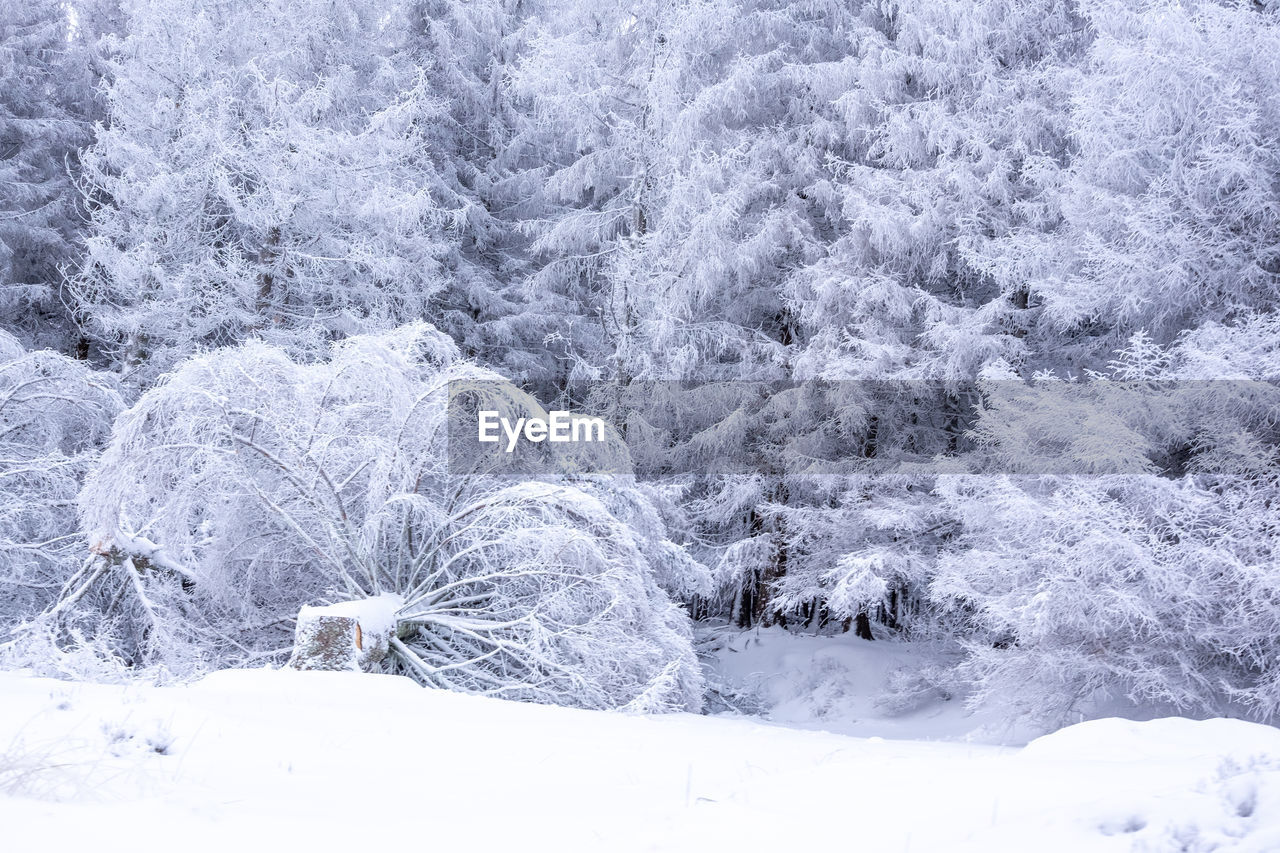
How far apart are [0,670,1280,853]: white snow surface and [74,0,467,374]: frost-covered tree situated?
8.73 meters

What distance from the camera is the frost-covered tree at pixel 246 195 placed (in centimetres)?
1130

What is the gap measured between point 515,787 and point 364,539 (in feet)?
14.3

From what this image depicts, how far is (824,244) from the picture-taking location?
34.3 feet

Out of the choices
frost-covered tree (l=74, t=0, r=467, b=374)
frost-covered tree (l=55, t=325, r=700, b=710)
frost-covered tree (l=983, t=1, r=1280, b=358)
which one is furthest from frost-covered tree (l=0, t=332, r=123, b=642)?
frost-covered tree (l=983, t=1, r=1280, b=358)

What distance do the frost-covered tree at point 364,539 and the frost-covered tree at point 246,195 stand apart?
4.50m

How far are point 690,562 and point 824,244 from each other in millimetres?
4772

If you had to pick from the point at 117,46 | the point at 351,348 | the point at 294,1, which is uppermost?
the point at 294,1

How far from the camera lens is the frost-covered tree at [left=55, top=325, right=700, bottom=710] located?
6.35m

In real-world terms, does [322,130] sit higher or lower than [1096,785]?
higher

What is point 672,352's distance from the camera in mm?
10727

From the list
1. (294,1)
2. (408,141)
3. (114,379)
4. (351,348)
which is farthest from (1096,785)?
(294,1)

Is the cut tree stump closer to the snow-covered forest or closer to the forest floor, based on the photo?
the snow-covered forest

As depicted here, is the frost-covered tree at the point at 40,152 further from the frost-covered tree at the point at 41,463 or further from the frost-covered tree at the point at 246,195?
the frost-covered tree at the point at 41,463

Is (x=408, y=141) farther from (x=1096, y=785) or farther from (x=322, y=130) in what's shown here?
(x=1096, y=785)
